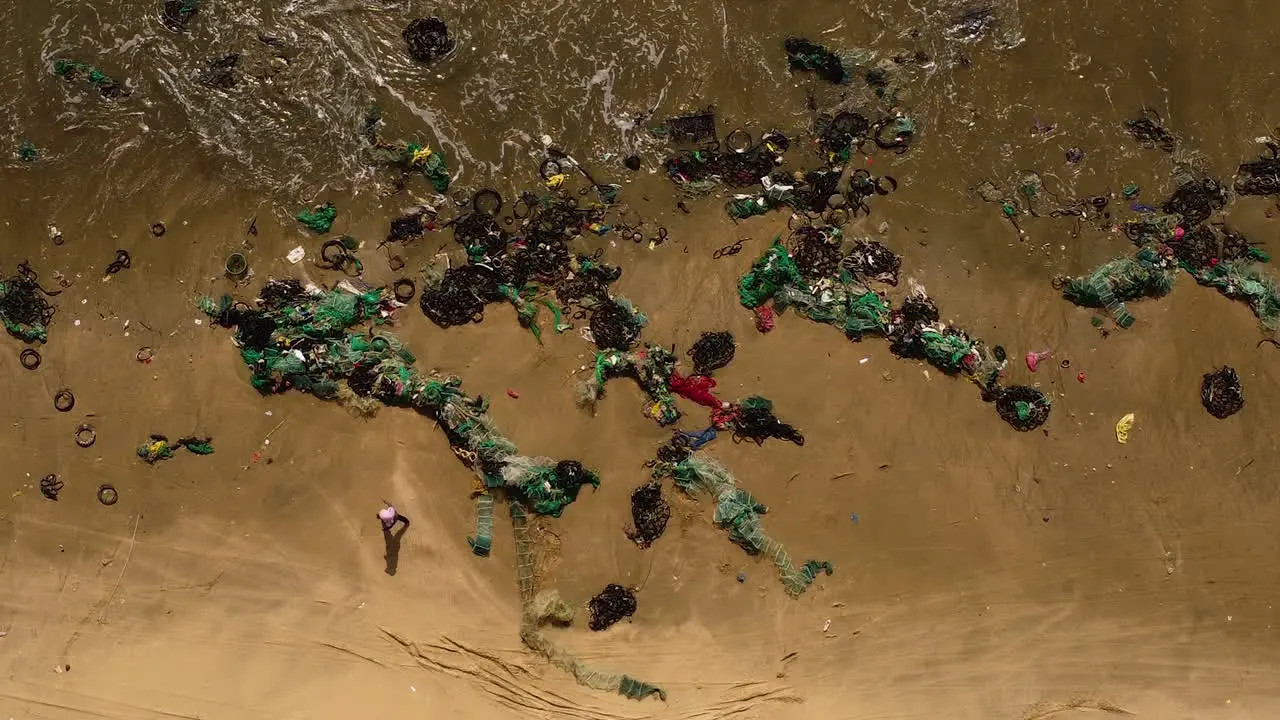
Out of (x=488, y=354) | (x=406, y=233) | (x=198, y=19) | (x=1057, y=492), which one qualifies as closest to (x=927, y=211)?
(x=1057, y=492)

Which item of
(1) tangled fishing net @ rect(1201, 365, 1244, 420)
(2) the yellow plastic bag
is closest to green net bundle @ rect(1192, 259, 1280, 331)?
(1) tangled fishing net @ rect(1201, 365, 1244, 420)

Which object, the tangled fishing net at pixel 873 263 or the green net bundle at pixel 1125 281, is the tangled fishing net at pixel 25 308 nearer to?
the tangled fishing net at pixel 873 263

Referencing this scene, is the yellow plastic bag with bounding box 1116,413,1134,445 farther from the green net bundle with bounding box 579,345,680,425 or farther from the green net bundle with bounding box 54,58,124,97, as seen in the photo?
the green net bundle with bounding box 54,58,124,97

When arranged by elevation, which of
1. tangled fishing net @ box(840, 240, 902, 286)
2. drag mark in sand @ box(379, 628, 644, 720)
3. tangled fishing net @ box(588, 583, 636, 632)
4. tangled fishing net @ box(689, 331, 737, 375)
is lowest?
drag mark in sand @ box(379, 628, 644, 720)

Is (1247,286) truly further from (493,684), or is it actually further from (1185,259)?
(493,684)

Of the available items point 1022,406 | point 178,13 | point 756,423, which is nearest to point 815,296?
point 756,423

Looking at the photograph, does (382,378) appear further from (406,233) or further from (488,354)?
(406,233)

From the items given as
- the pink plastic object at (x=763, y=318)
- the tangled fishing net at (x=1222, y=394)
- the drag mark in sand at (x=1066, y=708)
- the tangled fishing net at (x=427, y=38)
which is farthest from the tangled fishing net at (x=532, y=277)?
the tangled fishing net at (x=1222, y=394)
